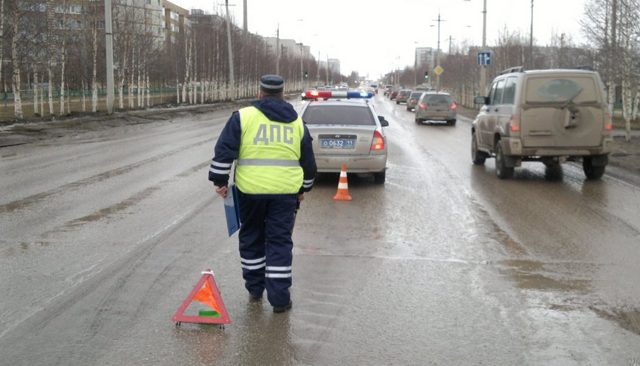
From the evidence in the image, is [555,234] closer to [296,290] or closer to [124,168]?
[296,290]

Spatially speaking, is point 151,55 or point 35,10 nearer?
point 35,10

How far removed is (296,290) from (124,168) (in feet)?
32.2

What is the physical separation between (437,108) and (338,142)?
22.1m

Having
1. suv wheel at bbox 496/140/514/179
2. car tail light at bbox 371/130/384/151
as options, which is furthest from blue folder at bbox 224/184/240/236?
suv wheel at bbox 496/140/514/179

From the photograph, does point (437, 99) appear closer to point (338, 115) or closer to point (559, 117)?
point (559, 117)

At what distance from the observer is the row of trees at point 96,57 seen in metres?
30.9

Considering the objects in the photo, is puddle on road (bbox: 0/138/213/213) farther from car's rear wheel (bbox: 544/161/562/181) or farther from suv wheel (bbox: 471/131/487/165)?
car's rear wheel (bbox: 544/161/562/181)

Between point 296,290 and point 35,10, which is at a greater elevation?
point 35,10

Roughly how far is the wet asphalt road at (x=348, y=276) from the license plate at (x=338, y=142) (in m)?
0.78

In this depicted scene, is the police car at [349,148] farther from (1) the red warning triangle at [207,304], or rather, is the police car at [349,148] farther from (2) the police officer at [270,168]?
(1) the red warning triangle at [207,304]

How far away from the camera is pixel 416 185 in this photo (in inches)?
488

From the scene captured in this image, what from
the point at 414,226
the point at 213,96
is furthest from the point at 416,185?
the point at 213,96

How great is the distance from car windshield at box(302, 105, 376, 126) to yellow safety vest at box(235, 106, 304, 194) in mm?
7205

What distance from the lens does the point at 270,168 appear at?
5.34 m
